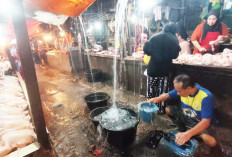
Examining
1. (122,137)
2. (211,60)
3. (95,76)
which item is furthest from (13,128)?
(211,60)

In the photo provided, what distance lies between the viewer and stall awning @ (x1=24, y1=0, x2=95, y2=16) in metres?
3.86

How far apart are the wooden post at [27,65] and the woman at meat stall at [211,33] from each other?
5578 millimetres

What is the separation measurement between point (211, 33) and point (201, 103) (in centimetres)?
340

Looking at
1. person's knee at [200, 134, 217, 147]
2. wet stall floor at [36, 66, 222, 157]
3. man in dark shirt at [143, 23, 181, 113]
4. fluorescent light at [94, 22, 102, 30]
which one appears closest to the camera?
person's knee at [200, 134, 217, 147]

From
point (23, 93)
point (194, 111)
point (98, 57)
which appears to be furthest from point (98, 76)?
point (194, 111)

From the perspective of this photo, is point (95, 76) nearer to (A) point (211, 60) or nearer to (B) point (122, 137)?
(B) point (122, 137)

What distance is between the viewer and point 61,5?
3.99m

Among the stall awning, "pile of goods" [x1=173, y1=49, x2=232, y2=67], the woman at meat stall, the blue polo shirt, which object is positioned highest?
the stall awning

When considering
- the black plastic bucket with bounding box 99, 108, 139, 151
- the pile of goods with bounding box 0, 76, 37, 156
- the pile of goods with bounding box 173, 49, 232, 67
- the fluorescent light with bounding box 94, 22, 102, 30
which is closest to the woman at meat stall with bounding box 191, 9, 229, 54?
the pile of goods with bounding box 173, 49, 232, 67

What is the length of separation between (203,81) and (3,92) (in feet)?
25.2

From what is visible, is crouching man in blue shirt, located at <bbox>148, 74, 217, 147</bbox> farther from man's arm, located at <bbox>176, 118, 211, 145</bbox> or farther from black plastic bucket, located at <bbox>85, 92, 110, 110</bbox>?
black plastic bucket, located at <bbox>85, 92, 110, 110</bbox>

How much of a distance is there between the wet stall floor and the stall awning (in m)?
3.94

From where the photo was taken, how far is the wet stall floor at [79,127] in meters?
3.45

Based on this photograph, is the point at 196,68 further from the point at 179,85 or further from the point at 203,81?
the point at 179,85
